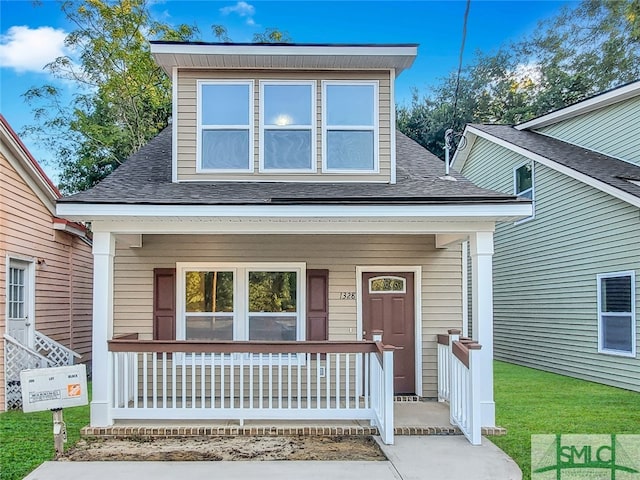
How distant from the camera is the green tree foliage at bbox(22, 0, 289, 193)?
762 inches

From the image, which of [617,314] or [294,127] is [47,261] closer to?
[294,127]

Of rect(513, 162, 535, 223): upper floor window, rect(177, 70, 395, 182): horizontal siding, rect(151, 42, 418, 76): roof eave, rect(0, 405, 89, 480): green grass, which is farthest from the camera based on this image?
rect(513, 162, 535, 223): upper floor window

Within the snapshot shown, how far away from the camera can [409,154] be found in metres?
9.91

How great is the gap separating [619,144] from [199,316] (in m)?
9.23

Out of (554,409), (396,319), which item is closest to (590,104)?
(396,319)

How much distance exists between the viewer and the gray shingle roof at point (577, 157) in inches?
412

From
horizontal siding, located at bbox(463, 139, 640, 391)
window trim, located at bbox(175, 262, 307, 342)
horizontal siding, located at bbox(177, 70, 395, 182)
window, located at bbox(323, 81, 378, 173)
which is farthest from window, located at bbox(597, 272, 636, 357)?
window trim, located at bbox(175, 262, 307, 342)

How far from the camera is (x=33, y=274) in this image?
32.6ft

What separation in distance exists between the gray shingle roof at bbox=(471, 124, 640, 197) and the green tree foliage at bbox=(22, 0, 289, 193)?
34.8 ft

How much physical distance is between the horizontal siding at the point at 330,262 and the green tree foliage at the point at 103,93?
457 inches

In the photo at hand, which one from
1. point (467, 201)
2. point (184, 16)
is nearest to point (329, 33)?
point (184, 16)

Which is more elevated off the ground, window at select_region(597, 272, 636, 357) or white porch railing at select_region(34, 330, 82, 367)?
window at select_region(597, 272, 636, 357)

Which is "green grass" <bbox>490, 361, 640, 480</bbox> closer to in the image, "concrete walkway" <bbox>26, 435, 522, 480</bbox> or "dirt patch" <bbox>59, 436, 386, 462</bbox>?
"concrete walkway" <bbox>26, 435, 522, 480</bbox>

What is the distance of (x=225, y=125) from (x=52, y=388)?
4341mm
